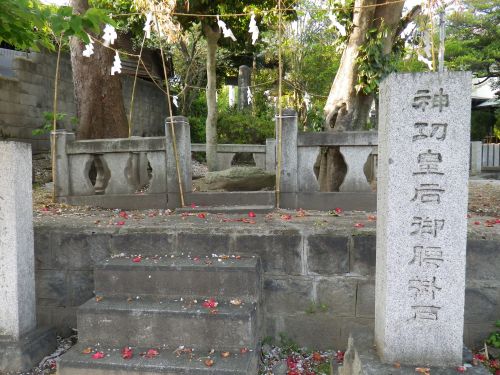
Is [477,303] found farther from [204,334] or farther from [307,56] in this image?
[307,56]

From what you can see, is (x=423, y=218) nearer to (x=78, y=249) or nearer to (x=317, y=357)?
(x=317, y=357)

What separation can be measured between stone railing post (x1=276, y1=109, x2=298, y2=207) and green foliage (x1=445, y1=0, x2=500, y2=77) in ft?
43.2

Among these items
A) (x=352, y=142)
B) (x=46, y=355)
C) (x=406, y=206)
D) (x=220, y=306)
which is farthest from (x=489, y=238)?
(x=46, y=355)

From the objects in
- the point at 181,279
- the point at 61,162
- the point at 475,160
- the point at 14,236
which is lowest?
the point at 181,279

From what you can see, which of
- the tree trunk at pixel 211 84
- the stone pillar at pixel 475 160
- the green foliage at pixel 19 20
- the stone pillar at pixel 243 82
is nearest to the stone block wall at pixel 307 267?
the green foliage at pixel 19 20

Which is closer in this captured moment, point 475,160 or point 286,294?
point 286,294

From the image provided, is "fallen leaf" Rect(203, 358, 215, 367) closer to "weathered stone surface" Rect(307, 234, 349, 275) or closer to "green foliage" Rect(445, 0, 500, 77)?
"weathered stone surface" Rect(307, 234, 349, 275)

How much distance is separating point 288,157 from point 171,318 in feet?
8.26

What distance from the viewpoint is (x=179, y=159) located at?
520 centimetres

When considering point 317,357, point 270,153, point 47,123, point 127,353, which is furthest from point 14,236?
point 47,123

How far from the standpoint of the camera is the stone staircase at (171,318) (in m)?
3.16

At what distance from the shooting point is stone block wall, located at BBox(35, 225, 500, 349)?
3736 millimetres

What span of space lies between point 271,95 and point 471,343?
14.2 meters

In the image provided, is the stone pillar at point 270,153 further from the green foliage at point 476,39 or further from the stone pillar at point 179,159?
the green foliage at point 476,39
